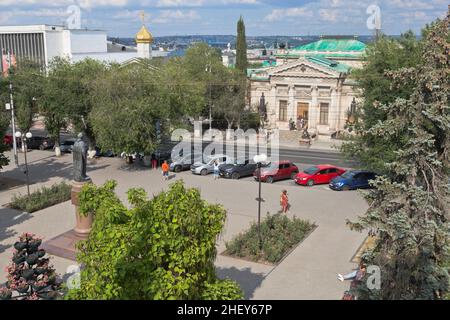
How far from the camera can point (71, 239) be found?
66.0 ft

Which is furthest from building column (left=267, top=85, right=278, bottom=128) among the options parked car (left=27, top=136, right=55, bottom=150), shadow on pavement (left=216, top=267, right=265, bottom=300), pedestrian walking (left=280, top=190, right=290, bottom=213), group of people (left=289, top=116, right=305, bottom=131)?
shadow on pavement (left=216, top=267, right=265, bottom=300)

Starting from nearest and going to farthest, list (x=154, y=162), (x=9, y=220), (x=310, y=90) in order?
1. (x=9, y=220)
2. (x=154, y=162)
3. (x=310, y=90)

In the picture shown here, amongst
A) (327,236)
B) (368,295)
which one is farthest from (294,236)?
(368,295)

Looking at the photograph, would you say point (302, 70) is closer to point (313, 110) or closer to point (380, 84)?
point (313, 110)

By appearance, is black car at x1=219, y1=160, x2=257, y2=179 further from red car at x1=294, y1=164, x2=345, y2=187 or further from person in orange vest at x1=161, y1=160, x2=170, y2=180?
person in orange vest at x1=161, y1=160, x2=170, y2=180

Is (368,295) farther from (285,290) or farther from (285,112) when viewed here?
(285,112)

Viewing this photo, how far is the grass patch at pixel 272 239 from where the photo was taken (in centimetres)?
1862

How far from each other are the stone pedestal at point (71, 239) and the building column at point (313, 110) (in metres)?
32.9

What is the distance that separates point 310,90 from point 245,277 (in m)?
34.7

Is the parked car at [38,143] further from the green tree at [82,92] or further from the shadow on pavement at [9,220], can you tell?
the shadow on pavement at [9,220]

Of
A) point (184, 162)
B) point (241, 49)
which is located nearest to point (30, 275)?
point (184, 162)

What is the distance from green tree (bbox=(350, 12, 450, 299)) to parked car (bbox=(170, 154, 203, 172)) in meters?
23.4

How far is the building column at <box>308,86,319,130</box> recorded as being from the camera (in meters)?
48.4

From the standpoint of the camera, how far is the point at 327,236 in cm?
2098
